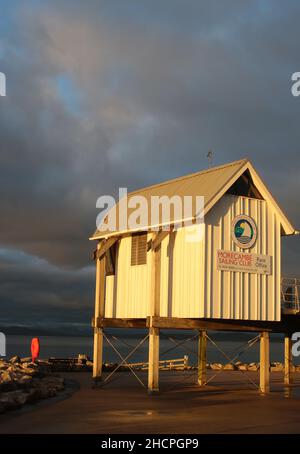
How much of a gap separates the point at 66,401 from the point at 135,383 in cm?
1019

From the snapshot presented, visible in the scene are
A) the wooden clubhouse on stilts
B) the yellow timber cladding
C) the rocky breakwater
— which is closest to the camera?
the rocky breakwater

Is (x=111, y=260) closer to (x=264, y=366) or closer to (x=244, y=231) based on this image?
(x=244, y=231)

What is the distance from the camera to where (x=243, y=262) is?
2928 centimetres

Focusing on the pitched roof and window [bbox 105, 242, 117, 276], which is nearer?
the pitched roof

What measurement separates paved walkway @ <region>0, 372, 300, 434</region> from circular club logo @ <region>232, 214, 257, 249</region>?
259 inches

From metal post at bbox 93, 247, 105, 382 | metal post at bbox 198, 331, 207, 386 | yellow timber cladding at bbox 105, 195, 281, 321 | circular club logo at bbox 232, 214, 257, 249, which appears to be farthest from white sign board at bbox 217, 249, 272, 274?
metal post at bbox 93, 247, 105, 382

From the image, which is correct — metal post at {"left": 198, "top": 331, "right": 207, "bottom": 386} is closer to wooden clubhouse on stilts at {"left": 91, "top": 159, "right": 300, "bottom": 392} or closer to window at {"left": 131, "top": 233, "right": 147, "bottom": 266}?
wooden clubhouse on stilts at {"left": 91, "top": 159, "right": 300, "bottom": 392}

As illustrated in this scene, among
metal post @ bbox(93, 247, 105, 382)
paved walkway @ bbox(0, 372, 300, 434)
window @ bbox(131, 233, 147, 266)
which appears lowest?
paved walkway @ bbox(0, 372, 300, 434)

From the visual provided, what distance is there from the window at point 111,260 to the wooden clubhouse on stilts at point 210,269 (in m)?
0.38

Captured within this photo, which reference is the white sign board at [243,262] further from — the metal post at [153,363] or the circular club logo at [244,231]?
the metal post at [153,363]

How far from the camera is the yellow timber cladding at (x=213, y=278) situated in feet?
92.1

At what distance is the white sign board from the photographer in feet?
93.7

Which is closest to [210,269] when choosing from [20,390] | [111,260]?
[111,260]

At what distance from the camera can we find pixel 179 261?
28.9 metres
